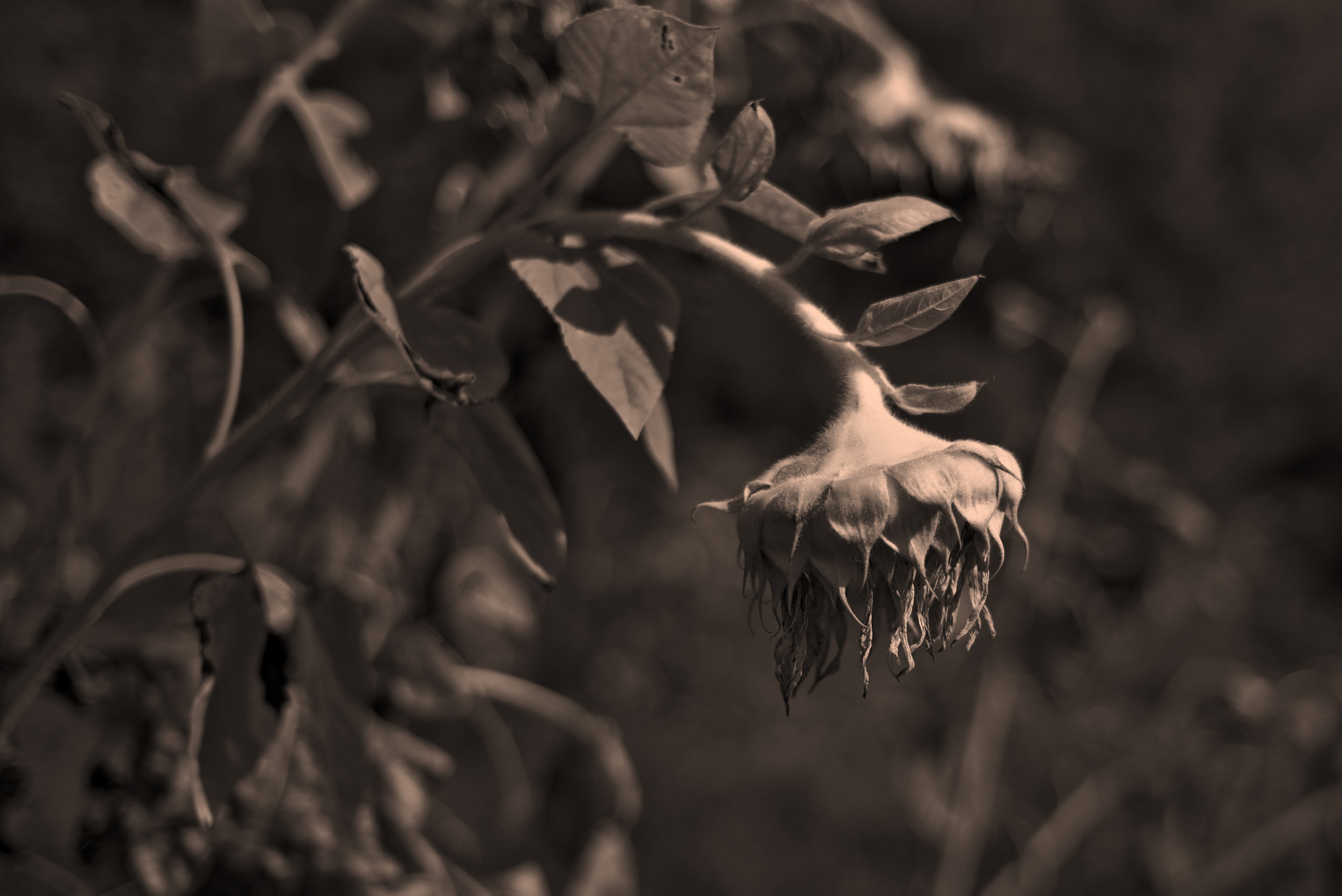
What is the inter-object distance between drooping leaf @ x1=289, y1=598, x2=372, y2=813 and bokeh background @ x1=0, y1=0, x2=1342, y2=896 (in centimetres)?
14

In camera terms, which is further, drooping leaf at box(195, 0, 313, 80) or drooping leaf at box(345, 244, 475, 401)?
drooping leaf at box(195, 0, 313, 80)

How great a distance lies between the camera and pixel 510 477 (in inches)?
9.3

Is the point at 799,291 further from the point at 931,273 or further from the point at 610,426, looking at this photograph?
the point at 610,426

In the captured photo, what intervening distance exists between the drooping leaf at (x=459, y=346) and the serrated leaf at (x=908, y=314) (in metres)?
0.08

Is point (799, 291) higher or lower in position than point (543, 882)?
higher

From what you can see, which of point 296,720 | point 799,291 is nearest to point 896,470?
point 799,291

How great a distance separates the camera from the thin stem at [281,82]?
0.32m

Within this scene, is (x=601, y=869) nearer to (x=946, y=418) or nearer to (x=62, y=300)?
(x=62, y=300)

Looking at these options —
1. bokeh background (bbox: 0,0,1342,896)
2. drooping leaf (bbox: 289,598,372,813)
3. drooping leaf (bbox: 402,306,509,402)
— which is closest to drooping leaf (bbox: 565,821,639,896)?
bokeh background (bbox: 0,0,1342,896)

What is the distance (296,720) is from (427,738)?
171 mm

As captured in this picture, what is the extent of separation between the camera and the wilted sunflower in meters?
0.17

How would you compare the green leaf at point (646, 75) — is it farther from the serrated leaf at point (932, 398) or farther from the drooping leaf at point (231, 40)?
the drooping leaf at point (231, 40)

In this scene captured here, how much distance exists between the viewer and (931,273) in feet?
1.64

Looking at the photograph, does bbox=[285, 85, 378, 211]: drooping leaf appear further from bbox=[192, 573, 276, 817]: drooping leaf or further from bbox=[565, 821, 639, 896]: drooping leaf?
bbox=[565, 821, 639, 896]: drooping leaf
